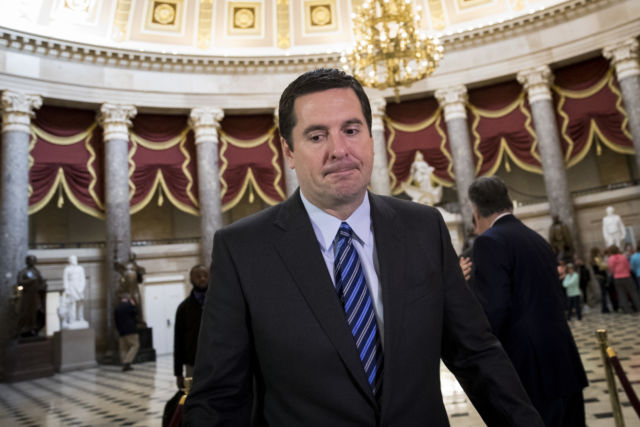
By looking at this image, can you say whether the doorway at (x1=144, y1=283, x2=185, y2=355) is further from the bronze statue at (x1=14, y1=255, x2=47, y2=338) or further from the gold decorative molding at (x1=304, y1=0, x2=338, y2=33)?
the gold decorative molding at (x1=304, y1=0, x2=338, y2=33)

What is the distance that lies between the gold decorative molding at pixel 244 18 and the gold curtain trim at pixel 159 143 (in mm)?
3935

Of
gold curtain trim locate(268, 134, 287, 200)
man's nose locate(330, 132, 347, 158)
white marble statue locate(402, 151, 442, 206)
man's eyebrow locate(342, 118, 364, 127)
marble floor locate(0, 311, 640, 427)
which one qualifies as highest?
gold curtain trim locate(268, 134, 287, 200)

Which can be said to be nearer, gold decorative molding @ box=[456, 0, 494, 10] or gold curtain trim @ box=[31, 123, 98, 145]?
gold curtain trim @ box=[31, 123, 98, 145]

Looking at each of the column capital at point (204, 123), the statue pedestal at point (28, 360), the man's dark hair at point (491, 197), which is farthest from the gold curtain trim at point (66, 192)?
the man's dark hair at point (491, 197)

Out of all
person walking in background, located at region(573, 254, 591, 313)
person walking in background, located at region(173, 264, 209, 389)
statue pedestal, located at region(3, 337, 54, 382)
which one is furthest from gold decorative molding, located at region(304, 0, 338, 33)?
person walking in background, located at region(173, 264, 209, 389)

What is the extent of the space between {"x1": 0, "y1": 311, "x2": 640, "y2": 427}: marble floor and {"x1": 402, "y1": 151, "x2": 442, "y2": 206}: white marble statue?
5.67 m

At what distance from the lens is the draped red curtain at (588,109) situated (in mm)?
15562

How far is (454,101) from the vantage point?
55.4 ft

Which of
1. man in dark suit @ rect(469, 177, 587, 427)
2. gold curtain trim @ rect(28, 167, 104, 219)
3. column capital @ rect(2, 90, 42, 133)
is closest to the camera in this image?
man in dark suit @ rect(469, 177, 587, 427)

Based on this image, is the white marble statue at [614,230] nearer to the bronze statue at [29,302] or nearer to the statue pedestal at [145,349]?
the statue pedestal at [145,349]

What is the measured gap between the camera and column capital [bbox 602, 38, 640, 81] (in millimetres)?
14711

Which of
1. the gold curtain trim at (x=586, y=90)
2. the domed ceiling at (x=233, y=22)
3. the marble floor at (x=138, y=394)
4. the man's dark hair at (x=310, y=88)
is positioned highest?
the domed ceiling at (x=233, y=22)

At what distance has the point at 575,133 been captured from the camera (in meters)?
16.2

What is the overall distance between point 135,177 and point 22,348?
20.3ft
